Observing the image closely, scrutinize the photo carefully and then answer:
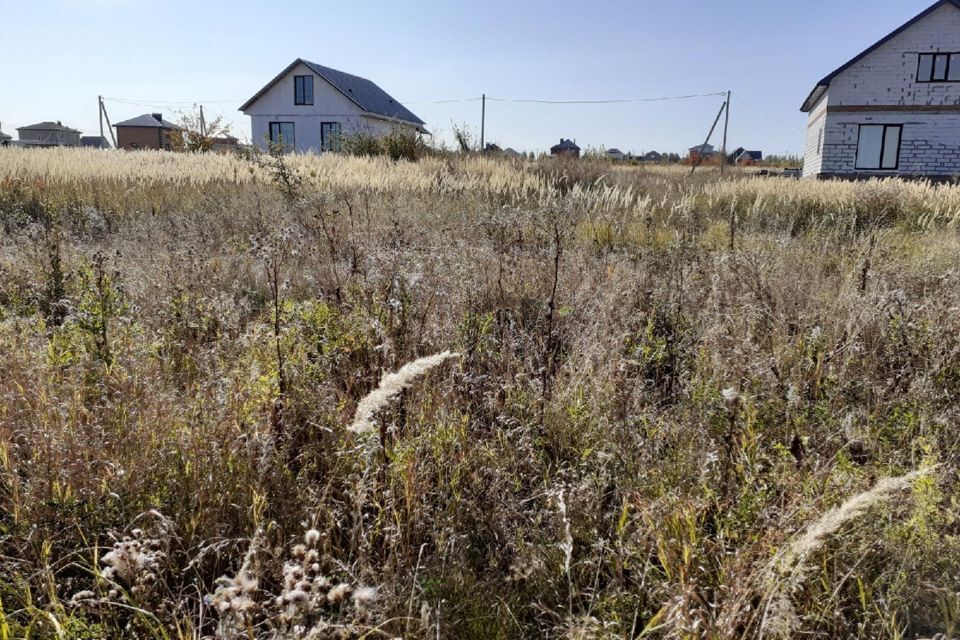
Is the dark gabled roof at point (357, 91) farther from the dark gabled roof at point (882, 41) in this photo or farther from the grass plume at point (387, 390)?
the grass plume at point (387, 390)

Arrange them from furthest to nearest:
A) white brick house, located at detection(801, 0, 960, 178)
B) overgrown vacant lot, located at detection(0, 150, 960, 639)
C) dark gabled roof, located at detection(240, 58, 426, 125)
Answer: dark gabled roof, located at detection(240, 58, 426, 125), white brick house, located at detection(801, 0, 960, 178), overgrown vacant lot, located at detection(0, 150, 960, 639)

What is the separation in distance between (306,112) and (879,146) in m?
31.9

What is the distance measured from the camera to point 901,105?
25.2 meters

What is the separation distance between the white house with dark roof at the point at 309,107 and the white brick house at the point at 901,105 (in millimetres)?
24242

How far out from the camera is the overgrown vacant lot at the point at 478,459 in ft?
5.38

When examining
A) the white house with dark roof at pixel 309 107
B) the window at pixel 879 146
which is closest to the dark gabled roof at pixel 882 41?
the window at pixel 879 146

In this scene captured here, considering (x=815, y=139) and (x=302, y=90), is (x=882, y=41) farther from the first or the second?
(x=302, y=90)

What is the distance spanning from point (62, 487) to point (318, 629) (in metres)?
1.37

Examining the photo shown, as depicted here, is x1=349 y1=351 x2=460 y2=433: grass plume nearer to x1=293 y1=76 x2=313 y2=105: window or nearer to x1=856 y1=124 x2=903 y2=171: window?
x1=856 y1=124 x2=903 y2=171: window

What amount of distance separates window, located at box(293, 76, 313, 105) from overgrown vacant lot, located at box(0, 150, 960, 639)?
36.7 m

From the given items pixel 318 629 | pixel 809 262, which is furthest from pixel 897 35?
pixel 318 629

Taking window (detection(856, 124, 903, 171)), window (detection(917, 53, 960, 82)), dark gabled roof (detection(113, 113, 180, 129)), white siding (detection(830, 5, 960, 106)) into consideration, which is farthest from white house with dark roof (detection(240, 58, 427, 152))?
dark gabled roof (detection(113, 113, 180, 129))

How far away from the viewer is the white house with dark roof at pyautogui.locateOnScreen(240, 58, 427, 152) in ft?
122

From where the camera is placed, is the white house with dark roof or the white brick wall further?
the white house with dark roof
